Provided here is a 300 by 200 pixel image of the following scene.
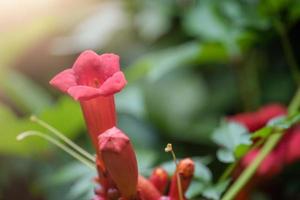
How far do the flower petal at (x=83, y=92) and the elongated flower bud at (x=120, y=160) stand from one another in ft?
0.14

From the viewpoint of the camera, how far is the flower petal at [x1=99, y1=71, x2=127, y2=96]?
0.73m

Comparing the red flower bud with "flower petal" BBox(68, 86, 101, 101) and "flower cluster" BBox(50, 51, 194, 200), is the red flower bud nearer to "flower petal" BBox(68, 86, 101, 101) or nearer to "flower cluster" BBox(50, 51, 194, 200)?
"flower cluster" BBox(50, 51, 194, 200)

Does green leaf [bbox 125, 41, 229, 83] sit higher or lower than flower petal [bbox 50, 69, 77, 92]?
lower

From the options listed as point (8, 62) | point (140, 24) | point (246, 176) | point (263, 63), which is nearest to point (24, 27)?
point (8, 62)

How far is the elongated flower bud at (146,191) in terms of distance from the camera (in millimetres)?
803

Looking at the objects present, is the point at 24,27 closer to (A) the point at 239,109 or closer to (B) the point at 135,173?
(A) the point at 239,109

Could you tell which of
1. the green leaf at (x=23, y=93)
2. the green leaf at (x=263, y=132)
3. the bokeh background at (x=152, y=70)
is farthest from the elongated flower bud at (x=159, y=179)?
the green leaf at (x=23, y=93)

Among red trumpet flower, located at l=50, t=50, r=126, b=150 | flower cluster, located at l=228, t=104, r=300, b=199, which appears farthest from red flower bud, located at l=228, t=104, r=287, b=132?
red trumpet flower, located at l=50, t=50, r=126, b=150

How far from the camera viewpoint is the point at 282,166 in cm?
127

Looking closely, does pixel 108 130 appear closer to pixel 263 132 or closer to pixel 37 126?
pixel 263 132

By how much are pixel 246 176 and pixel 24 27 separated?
2.74 feet

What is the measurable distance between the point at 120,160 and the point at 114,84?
8 centimetres

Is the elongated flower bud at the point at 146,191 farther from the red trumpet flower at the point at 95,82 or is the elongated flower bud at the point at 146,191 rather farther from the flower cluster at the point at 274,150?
the flower cluster at the point at 274,150

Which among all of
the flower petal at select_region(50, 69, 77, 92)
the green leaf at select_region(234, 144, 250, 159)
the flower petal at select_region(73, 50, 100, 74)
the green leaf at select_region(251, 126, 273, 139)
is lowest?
the green leaf at select_region(234, 144, 250, 159)
